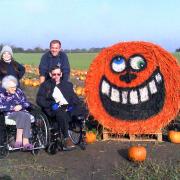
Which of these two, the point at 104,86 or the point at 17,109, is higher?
the point at 104,86

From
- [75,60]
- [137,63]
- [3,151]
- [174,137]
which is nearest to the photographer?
[3,151]

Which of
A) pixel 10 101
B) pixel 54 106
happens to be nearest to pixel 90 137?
pixel 54 106

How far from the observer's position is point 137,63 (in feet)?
24.8

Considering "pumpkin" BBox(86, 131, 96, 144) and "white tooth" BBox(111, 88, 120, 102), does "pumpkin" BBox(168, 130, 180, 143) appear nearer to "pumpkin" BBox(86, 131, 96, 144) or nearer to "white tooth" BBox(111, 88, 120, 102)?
"white tooth" BBox(111, 88, 120, 102)

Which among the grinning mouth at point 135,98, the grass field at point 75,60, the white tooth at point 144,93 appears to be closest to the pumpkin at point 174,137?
the grinning mouth at point 135,98

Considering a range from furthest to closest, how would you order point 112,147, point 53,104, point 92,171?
point 112,147
point 53,104
point 92,171

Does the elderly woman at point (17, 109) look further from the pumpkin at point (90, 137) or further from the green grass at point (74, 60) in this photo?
the green grass at point (74, 60)

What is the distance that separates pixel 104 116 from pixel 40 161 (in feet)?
5.69

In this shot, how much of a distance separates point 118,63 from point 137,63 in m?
0.29

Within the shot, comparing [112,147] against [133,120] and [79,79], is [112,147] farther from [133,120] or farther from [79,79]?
[79,79]

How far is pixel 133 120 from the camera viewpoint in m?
7.60

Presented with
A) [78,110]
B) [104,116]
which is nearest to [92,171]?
[78,110]

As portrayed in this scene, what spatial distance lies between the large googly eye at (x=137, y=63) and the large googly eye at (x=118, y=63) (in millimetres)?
127

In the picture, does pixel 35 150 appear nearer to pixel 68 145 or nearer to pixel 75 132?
pixel 68 145
